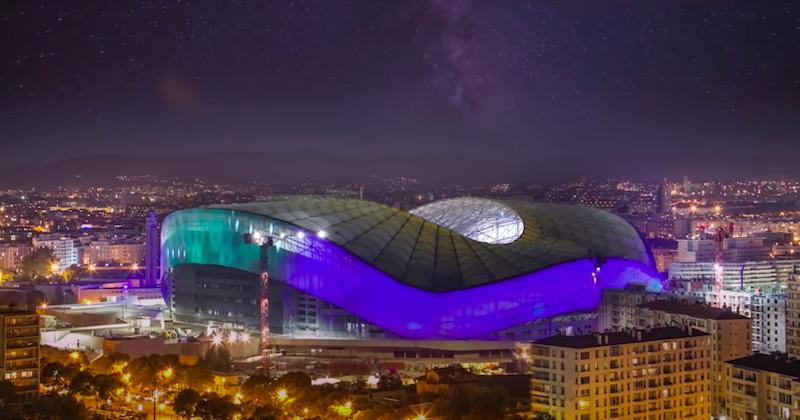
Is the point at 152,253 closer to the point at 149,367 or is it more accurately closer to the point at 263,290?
the point at 263,290

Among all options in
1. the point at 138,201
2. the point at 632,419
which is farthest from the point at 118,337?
the point at 138,201

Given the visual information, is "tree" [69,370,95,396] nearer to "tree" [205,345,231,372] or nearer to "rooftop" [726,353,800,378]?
"tree" [205,345,231,372]

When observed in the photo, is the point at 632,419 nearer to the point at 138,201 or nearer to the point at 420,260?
the point at 420,260

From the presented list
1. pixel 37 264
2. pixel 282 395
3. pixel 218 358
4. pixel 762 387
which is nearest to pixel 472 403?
pixel 282 395

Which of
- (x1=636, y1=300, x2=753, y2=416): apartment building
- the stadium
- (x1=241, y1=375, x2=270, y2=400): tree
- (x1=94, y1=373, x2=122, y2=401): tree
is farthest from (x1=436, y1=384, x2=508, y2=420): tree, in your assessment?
the stadium

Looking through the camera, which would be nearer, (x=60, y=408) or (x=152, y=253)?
(x=60, y=408)

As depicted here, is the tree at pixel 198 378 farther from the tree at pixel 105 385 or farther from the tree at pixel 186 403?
the tree at pixel 186 403
